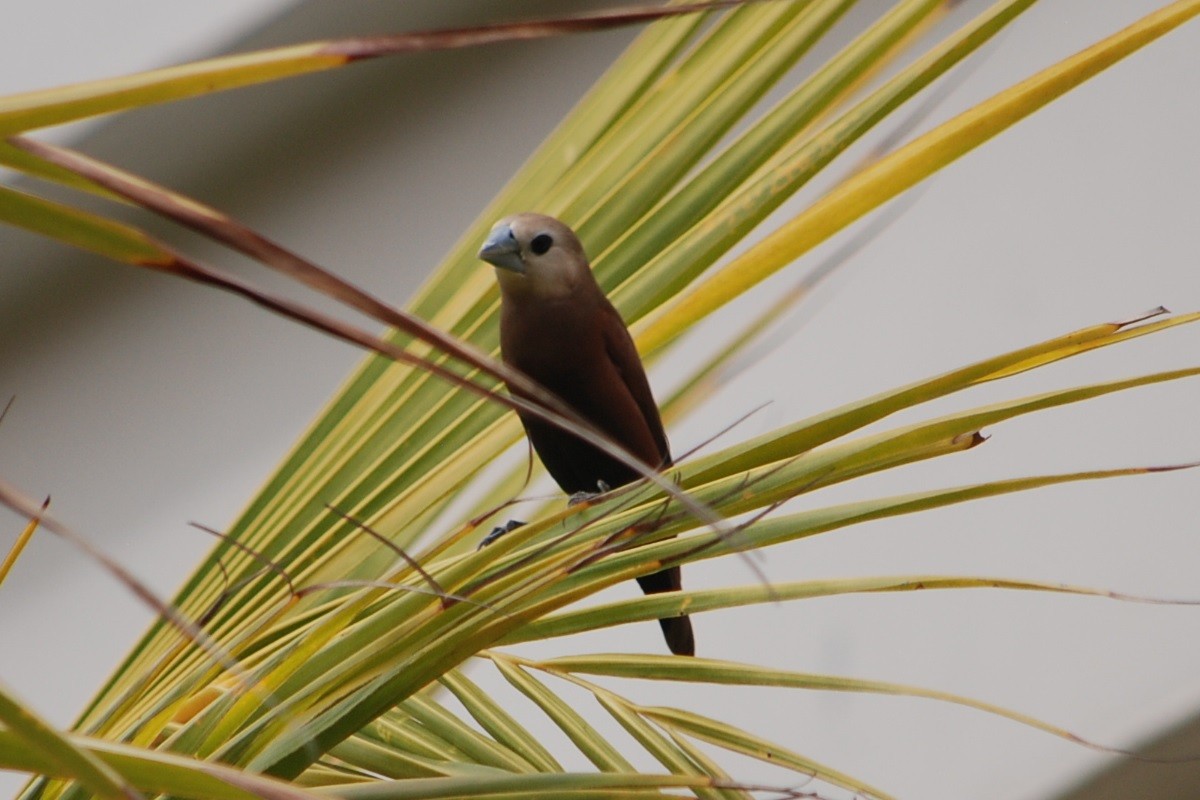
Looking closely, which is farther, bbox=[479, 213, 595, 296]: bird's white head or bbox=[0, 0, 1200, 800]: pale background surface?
bbox=[0, 0, 1200, 800]: pale background surface

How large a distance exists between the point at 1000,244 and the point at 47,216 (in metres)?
1.80

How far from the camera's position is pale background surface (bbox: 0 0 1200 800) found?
1.67 metres

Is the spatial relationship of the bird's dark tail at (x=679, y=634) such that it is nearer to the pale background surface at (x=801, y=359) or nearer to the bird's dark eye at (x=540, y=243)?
the bird's dark eye at (x=540, y=243)

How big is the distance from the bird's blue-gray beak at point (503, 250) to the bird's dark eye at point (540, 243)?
0.6 inches

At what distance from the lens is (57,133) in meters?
1.90

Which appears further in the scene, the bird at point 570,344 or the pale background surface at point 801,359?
the pale background surface at point 801,359

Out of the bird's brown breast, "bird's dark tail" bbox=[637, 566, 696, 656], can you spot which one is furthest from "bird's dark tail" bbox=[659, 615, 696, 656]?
the bird's brown breast

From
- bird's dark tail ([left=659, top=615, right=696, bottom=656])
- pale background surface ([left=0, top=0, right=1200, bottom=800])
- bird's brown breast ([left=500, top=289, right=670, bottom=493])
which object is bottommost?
bird's dark tail ([left=659, top=615, right=696, bottom=656])

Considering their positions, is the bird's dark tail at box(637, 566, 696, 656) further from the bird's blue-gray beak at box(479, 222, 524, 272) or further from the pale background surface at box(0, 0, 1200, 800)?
the pale background surface at box(0, 0, 1200, 800)

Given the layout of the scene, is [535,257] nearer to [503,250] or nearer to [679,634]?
[503,250]

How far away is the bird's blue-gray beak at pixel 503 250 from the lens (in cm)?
89

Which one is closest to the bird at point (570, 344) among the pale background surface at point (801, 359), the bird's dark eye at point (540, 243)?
the bird's dark eye at point (540, 243)

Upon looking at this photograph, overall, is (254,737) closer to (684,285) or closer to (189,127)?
(684,285)

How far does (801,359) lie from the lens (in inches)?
78.1
